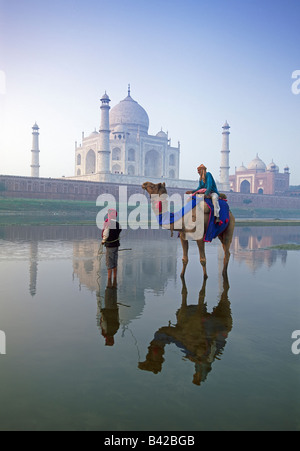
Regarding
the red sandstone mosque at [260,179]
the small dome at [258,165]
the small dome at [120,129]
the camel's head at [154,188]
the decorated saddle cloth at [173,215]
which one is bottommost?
the decorated saddle cloth at [173,215]

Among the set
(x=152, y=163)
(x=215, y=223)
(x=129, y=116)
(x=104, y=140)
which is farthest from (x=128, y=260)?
(x=152, y=163)

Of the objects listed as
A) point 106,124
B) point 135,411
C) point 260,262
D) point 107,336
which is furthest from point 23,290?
point 106,124

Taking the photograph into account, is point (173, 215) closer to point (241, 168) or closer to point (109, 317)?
point (109, 317)

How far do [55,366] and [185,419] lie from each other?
49.5 inches

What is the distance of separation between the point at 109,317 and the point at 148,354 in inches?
48.0

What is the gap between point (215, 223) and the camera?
6727 millimetres

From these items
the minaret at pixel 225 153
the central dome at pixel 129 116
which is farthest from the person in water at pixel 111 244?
the minaret at pixel 225 153

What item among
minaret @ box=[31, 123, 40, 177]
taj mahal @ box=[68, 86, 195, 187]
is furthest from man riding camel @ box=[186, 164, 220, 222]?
minaret @ box=[31, 123, 40, 177]

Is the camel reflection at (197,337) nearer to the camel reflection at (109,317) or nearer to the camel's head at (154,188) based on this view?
the camel reflection at (109,317)

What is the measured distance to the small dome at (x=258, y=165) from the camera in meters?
75.8

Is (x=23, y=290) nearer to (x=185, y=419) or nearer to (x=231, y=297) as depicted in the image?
(x=231, y=297)

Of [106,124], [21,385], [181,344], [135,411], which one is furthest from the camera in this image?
[106,124]

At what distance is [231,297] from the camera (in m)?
5.57

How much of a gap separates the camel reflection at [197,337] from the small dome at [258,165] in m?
74.8
